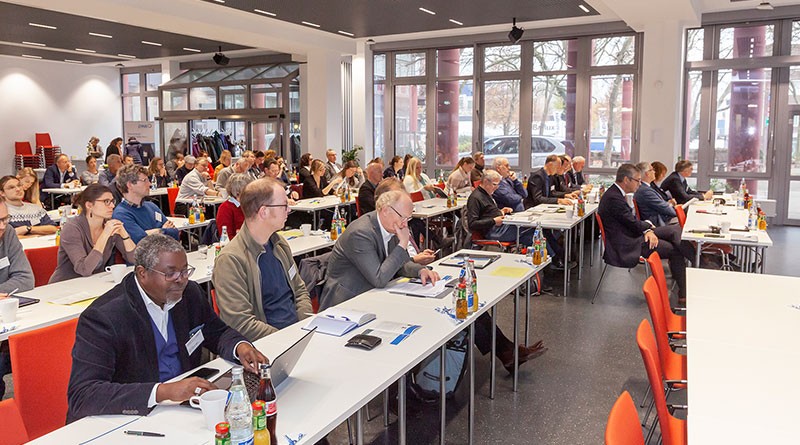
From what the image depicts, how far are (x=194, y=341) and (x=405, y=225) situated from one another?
1665 mm

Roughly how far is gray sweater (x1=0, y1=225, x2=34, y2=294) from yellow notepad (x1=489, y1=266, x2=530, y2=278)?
2.98 meters

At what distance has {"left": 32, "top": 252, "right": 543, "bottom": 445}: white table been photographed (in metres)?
1.99

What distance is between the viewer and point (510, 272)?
4.37 m

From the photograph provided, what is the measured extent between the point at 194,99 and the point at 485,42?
28.6 feet

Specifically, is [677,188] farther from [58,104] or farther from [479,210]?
[58,104]

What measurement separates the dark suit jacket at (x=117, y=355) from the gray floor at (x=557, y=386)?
4.87ft

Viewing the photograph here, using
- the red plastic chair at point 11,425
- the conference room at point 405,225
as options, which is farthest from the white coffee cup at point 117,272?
the red plastic chair at point 11,425

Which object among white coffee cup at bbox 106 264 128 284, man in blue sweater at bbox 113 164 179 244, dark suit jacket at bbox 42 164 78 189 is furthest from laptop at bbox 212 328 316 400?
dark suit jacket at bbox 42 164 78 189

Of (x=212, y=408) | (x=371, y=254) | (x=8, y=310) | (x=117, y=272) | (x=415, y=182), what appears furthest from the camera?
(x=415, y=182)

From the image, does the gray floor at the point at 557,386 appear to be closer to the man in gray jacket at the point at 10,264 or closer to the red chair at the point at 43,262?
the red chair at the point at 43,262

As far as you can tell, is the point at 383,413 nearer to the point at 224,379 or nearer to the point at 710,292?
the point at 224,379

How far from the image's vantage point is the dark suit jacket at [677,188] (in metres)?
9.56

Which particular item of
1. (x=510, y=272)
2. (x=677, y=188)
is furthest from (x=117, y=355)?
(x=677, y=188)

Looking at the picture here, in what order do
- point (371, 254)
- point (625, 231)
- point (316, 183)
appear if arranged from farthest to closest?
point (316, 183)
point (625, 231)
point (371, 254)
